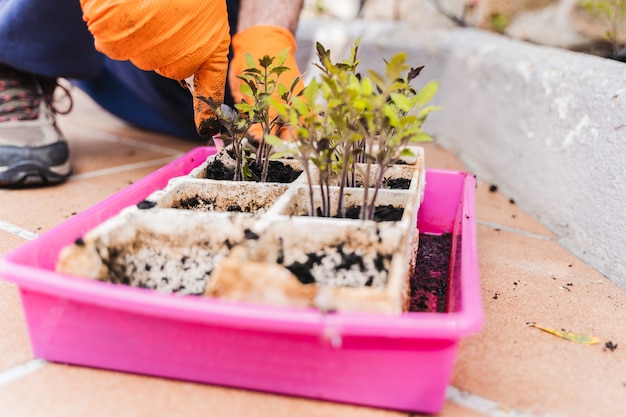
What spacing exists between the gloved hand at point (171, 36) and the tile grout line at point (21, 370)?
0.56 metres

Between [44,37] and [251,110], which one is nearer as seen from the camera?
[251,110]

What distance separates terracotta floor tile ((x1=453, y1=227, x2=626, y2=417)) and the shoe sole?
1.20m

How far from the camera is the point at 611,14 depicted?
178cm

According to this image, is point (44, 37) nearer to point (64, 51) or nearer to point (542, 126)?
point (64, 51)

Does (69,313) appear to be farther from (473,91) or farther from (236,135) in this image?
(473,91)

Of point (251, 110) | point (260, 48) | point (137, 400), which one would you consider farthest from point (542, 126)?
point (137, 400)

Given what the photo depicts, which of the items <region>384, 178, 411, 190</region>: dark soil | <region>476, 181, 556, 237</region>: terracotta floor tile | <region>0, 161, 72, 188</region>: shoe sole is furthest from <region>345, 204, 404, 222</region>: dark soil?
<region>0, 161, 72, 188</region>: shoe sole

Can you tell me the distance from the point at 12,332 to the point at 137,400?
0.29 m

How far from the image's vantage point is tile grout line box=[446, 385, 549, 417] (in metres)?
0.74

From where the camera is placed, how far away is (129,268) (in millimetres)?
832

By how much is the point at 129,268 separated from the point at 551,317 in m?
0.74

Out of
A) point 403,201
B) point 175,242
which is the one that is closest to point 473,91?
point 403,201

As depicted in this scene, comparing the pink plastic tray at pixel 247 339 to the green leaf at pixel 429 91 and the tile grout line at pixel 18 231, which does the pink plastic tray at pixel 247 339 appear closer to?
the green leaf at pixel 429 91

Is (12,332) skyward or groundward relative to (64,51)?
groundward
